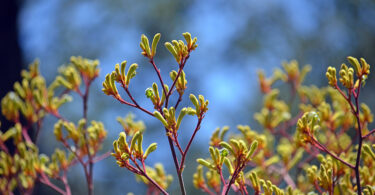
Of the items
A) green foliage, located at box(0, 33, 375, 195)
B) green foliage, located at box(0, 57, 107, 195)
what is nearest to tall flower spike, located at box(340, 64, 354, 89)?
green foliage, located at box(0, 33, 375, 195)

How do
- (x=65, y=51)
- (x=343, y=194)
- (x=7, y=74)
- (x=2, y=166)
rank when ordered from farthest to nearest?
(x=65, y=51), (x=7, y=74), (x=2, y=166), (x=343, y=194)

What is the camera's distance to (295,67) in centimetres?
117

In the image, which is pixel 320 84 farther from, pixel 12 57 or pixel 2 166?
pixel 2 166

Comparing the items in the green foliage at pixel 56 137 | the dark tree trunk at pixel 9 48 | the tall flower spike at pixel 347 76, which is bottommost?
the tall flower spike at pixel 347 76

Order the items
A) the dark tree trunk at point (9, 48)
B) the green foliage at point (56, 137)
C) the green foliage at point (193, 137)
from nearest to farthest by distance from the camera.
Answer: the green foliage at point (193, 137) < the green foliage at point (56, 137) < the dark tree trunk at point (9, 48)

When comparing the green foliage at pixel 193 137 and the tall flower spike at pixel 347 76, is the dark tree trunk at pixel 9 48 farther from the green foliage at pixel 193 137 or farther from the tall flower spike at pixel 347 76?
the tall flower spike at pixel 347 76

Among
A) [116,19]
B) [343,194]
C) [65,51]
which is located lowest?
[343,194]

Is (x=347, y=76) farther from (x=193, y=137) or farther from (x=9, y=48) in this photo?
(x=9, y=48)

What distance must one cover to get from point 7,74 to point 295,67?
1586 millimetres

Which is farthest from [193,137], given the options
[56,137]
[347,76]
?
[56,137]

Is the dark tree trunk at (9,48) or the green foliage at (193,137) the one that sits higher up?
the dark tree trunk at (9,48)

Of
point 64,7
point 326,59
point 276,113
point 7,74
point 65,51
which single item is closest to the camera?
point 276,113

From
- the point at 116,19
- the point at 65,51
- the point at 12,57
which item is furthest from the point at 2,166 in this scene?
the point at 116,19

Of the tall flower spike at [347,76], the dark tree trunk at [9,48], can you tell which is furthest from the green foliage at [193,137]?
the dark tree trunk at [9,48]
